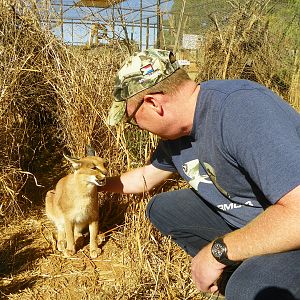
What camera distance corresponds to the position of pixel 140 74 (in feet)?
7.52

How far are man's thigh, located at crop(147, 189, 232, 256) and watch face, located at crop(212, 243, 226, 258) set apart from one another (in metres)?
0.82

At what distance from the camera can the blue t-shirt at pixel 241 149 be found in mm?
1746

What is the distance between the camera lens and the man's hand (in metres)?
2.04

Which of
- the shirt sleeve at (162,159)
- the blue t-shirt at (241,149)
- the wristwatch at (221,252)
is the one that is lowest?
the wristwatch at (221,252)

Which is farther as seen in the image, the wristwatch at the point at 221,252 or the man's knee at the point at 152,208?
the man's knee at the point at 152,208

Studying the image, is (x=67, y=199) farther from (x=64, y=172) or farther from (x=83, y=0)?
(x=83, y=0)

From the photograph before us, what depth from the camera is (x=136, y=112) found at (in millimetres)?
2293

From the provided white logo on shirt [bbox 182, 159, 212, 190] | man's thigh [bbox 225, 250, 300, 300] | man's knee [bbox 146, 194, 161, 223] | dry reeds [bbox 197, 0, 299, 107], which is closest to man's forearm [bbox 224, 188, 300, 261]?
man's thigh [bbox 225, 250, 300, 300]

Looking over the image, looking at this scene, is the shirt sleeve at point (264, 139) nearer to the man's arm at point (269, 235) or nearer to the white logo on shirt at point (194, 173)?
the man's arm at point (269, 235)

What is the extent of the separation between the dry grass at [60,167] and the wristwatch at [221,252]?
878mm

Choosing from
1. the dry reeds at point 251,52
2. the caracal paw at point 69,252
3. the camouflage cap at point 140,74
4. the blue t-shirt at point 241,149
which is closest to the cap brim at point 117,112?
the camouflage cap at point 140,74

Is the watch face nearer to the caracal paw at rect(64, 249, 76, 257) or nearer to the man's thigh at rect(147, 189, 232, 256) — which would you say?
the man's thigh at rect(147, 189, 232, 256)

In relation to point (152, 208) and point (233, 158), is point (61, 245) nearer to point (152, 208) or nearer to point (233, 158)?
point (152, 208)

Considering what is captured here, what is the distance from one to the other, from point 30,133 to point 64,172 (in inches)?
24.8
